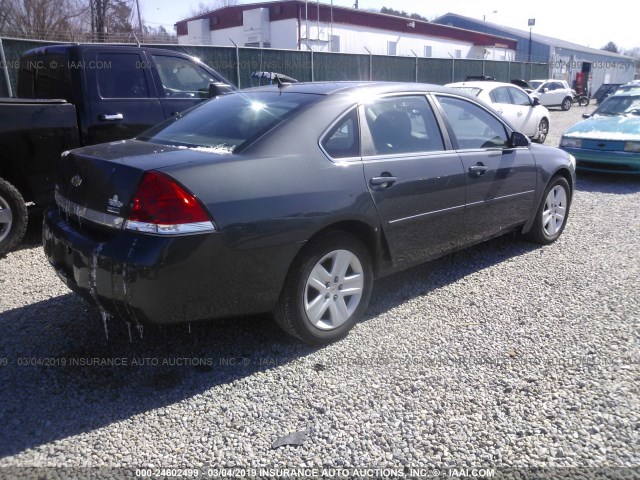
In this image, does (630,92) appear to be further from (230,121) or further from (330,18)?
(330,18)

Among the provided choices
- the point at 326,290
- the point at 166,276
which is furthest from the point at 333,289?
the point at 166,276

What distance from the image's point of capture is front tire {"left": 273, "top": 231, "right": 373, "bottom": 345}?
10.6ft

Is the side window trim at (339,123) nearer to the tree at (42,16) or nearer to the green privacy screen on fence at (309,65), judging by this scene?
the green privacy screen on fence at (309,65)

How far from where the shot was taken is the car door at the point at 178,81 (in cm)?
638

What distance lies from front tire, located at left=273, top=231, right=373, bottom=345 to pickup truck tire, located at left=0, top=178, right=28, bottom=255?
122 inches

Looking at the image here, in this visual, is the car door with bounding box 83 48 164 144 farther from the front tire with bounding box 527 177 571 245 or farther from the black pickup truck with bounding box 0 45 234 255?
the front tire with bounding box 527 177 571 245

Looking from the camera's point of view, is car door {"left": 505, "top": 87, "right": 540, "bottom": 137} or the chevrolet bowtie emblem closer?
the chevrolet bowtie emblem

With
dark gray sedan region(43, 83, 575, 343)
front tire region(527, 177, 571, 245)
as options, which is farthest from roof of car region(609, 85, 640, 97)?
dark gray sedan region(43, 83, 575, 343)

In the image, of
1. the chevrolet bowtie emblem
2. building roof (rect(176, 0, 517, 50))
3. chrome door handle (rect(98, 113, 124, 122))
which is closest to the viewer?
the chevrolet bowtie emblem

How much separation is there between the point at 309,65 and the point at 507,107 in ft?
23.9

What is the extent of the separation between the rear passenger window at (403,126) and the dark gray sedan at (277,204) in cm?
1

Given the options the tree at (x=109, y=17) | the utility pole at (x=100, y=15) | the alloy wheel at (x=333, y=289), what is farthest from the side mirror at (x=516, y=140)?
the utility pole at (x=100, y=15)

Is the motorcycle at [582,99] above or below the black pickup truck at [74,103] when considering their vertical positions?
above

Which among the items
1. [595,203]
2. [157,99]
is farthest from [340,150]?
[595,203]
